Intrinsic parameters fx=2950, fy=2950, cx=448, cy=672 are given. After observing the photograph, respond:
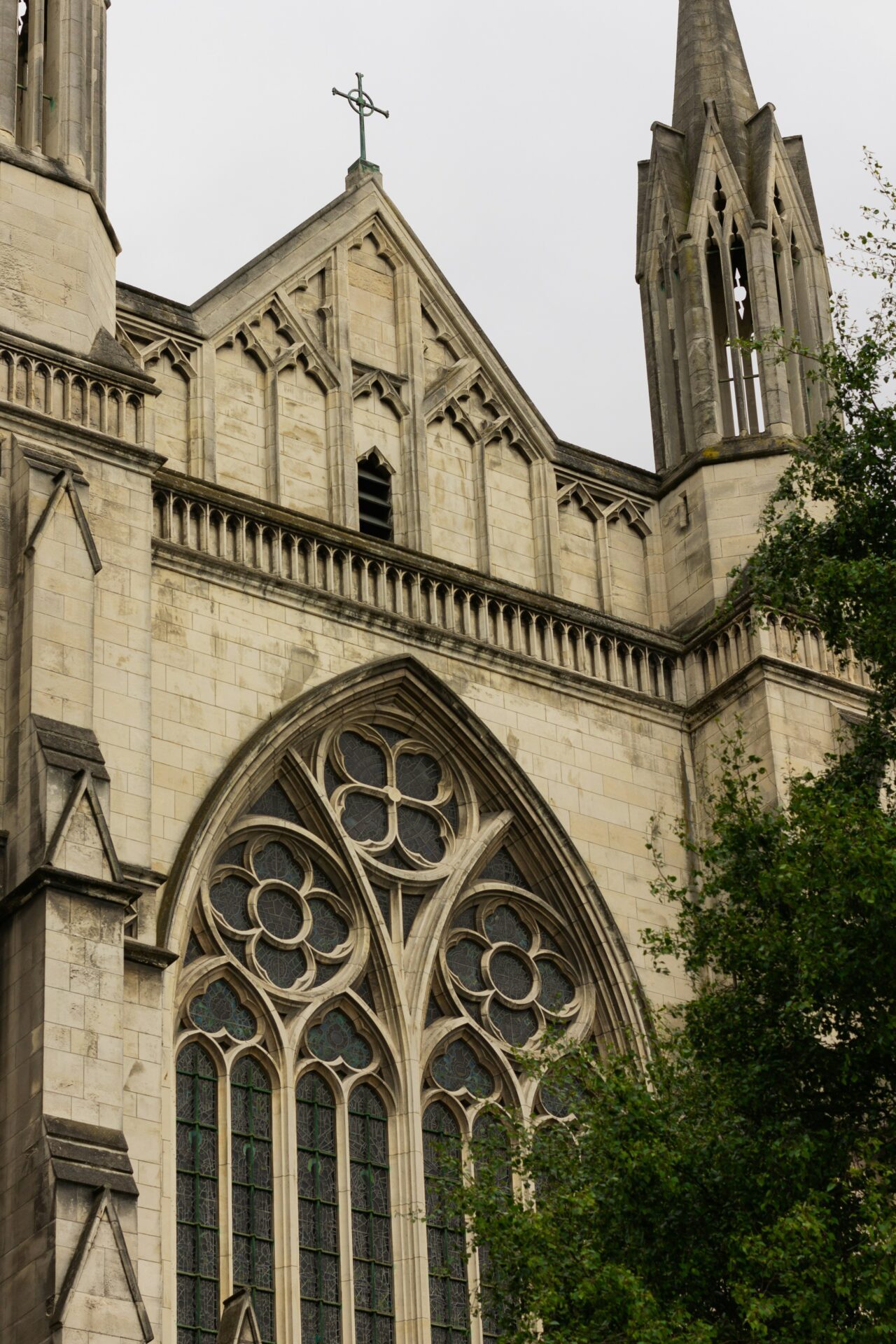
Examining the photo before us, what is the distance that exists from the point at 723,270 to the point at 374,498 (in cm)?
488

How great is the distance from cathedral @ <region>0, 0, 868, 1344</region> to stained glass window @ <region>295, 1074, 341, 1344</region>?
4cm

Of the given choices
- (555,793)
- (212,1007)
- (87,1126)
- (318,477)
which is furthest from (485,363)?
(87,1126)

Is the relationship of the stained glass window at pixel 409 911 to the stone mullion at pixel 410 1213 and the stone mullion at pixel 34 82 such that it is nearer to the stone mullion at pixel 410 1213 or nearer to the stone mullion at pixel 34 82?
the stone mullion at pixel 410 1213

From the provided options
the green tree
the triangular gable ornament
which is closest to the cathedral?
the triangular gable ornament

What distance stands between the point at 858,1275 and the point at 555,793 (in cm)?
1024

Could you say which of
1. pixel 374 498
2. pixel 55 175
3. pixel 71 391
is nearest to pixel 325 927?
pixel 374 498

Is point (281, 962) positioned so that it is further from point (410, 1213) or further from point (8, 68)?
point (8, 68)

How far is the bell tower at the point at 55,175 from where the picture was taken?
23.4 metres

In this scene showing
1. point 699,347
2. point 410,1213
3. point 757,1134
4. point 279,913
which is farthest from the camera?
point 699,347

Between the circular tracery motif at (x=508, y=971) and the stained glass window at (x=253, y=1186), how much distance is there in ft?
7.65

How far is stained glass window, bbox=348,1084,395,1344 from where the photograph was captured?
22.5 metres

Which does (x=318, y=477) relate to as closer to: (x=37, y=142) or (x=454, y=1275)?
(x=37, y=142)

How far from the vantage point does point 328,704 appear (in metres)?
24.4

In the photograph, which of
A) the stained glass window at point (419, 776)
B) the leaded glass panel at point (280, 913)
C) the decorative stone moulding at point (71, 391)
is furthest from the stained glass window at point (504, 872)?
the decorative stone moulding at point (71, 391)
